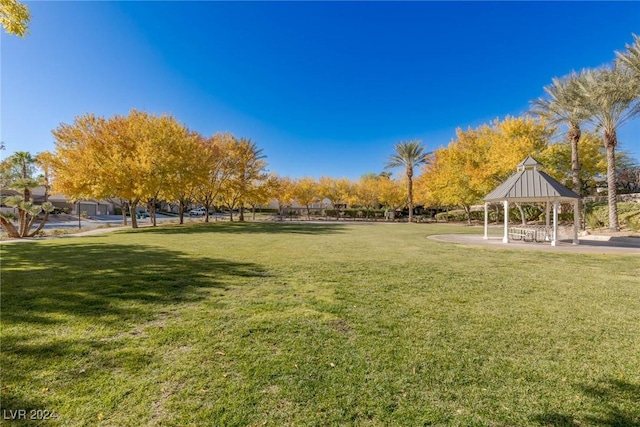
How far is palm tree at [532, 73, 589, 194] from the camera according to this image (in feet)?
69.3

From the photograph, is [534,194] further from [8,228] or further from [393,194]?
[393,194]

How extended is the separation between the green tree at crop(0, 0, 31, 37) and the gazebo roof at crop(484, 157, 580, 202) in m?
17.7

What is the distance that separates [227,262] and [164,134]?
1680 cm

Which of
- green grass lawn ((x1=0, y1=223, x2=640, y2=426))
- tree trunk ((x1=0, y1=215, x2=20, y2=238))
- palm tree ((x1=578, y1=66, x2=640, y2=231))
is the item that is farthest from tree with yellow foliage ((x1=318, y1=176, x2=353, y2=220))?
green grass lawn ((x1=0, y1=223, x2=640, y2=426))

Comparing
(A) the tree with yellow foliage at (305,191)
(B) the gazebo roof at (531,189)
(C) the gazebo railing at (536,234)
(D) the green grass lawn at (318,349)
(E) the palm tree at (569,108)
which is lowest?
(D) the green grass lawn at (318,349)

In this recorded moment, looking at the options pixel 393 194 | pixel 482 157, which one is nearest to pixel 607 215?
pixel 482 157

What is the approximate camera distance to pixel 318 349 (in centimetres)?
373

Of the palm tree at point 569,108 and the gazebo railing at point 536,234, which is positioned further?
the palm tree at point 569,108

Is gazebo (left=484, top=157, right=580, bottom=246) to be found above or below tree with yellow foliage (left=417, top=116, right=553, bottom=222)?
below

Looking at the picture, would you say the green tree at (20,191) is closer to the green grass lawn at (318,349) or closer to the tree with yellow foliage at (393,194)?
the green grass lawn at (318,349)

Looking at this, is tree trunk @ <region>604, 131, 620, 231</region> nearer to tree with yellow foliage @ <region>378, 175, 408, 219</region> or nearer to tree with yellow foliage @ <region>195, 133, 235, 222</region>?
tree with yellow foliage @ <region>378, 175, 408, 219</region>

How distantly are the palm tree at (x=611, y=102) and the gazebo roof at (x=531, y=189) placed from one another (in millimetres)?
7095

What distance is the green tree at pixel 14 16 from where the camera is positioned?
5.81 meters

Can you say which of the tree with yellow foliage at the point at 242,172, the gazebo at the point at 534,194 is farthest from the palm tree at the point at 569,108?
the tree with yellow foliage at the point at 242,172
